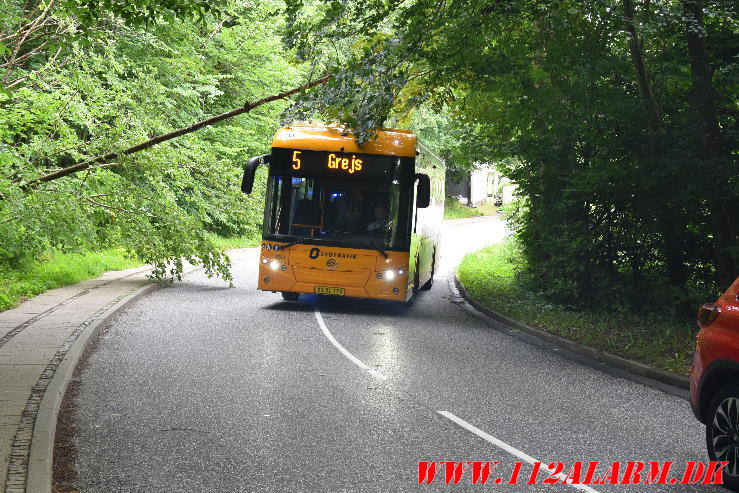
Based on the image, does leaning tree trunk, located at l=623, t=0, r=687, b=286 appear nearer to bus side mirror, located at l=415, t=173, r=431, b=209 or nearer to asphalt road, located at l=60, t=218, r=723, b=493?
asphalt road, located at l=60, t=218, r=723, b=493

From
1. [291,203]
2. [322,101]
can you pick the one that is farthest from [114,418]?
[291,203]

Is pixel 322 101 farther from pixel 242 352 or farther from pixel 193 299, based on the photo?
pixel 193 299

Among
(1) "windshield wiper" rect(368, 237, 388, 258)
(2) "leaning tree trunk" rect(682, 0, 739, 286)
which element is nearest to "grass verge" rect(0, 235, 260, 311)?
(1) "windshield wiper" rect(368, 237, 388, 258)

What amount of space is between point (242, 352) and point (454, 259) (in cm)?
2442

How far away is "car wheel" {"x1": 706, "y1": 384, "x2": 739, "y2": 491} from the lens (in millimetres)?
6320

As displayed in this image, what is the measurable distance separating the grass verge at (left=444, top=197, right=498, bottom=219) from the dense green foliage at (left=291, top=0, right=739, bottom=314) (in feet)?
165

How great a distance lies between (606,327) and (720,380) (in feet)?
27.5

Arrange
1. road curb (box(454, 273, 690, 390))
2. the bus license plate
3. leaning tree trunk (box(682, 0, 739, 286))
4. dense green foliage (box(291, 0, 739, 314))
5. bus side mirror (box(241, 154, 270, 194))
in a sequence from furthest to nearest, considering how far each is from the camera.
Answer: the bus license plate < bus side mirror (box(241, 154, 270, 194)) < dense green foliage (box(291, 0, 739, 314)) < leaning tree trunk (box(682, 0, 739, 286)) < road curb (box(454, 273, 690, 390))

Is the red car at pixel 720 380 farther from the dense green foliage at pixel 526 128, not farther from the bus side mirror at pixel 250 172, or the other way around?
the bus side mirror at pixel 250 172

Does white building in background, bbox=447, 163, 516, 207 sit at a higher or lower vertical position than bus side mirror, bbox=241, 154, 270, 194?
higher

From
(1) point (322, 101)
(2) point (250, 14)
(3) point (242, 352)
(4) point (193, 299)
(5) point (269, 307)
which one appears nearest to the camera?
(3) point (242, 352)

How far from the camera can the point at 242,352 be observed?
12.2 meters

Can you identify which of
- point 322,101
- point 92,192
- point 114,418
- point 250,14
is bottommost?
point 114,418

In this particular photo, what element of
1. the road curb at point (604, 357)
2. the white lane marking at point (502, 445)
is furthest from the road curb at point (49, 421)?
the road curb at point (604, 357)
